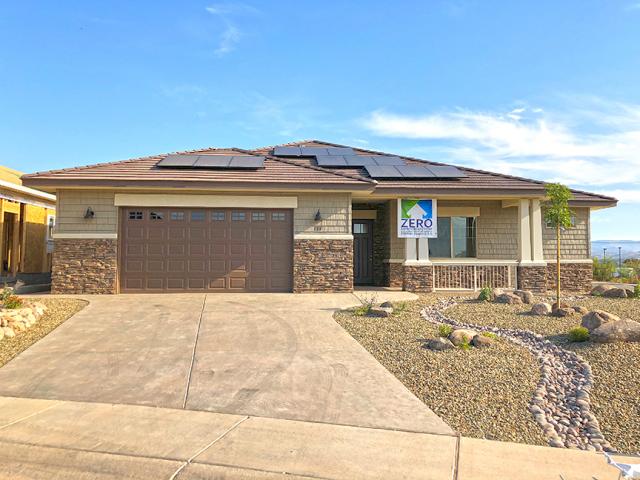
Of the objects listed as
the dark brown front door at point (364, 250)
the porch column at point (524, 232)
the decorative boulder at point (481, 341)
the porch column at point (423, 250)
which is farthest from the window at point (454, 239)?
the decorative boulder at point (481, 341)

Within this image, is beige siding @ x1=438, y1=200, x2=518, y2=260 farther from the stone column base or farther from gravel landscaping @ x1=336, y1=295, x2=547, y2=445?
gravel landscaping @ x1=336, y1=295, x2=547, y2=445

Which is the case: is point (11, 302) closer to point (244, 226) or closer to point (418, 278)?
point (244, 226)

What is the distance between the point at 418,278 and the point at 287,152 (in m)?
7.16

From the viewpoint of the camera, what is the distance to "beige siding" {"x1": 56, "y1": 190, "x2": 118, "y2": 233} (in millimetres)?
12945

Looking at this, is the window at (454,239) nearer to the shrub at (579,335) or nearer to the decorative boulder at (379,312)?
the decorative boulder at (379,312)

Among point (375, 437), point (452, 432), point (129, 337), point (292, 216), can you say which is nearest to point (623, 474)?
point (452, 432)

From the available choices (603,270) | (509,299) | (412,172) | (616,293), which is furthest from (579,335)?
(603,270)

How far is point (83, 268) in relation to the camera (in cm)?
1288

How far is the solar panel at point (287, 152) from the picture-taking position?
17.4 m

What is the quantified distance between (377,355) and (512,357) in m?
2.07

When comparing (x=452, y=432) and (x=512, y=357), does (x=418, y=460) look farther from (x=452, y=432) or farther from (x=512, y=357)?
(x=512, y=357)

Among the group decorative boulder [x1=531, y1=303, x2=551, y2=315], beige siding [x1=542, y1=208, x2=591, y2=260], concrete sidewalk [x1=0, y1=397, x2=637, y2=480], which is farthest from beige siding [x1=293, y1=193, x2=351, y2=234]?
concrete sidewalk [x1=0, y1=397, x2=637, y2=480]

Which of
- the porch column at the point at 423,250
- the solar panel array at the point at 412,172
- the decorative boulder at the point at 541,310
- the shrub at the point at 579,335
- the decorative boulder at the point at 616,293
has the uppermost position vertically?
the solar panel array at the point at 412,172

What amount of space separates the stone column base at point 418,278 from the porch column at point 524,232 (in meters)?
3.31
